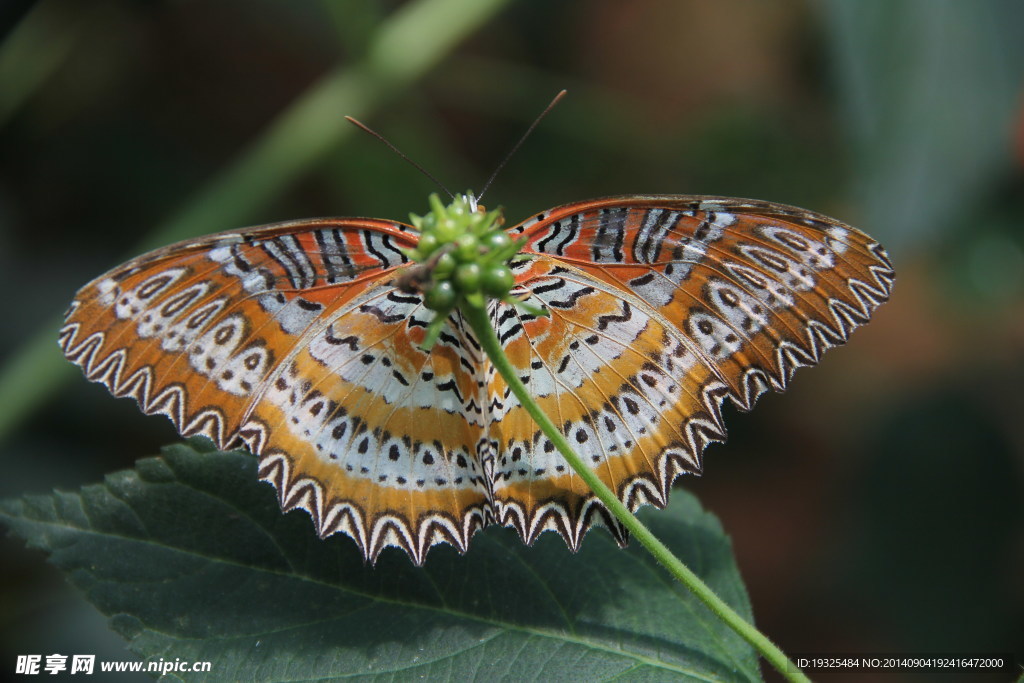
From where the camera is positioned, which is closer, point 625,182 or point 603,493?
point 603,493

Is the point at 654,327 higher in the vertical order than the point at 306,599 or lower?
higher

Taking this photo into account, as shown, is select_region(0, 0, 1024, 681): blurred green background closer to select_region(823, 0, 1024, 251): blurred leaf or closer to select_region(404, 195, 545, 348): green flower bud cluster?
select_region(823, 0, 1024, 251): blurred leaf

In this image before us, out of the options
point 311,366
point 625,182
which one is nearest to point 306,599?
point 311,366

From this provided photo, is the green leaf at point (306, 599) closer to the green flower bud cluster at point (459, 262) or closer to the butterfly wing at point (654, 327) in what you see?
the butterfly wing at point (654, 327)

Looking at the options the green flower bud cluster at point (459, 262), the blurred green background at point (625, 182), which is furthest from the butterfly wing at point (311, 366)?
the blurred green background at point (625, 182)

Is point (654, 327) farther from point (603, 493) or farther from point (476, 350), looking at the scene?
point (603, 493)

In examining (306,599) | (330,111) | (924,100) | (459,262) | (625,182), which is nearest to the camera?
(459,262)

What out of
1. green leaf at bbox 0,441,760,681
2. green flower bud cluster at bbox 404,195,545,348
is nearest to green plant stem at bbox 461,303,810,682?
green flower bud cluster at bbox 404,195,545,348

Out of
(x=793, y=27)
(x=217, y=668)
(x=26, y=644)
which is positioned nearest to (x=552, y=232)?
(x=217, y=668)
